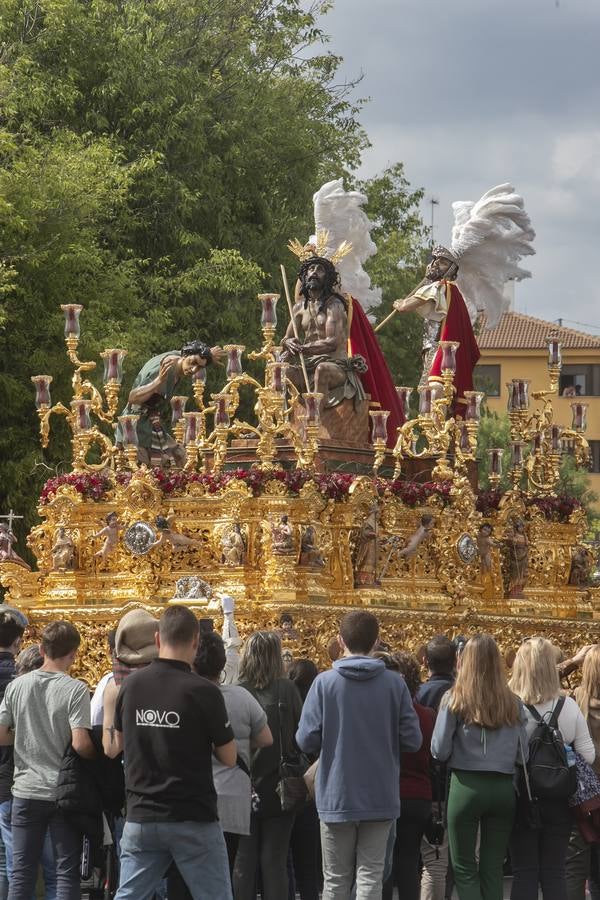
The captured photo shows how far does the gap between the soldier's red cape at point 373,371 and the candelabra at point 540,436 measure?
1.57 m

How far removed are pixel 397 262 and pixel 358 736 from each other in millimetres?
29947

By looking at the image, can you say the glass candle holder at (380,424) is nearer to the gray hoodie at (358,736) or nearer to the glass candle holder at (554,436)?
the glass candle holder at (554,436)

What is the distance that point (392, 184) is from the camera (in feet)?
136

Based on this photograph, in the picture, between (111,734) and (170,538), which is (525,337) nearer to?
(170,538)

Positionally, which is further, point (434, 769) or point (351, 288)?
point (351, 288)

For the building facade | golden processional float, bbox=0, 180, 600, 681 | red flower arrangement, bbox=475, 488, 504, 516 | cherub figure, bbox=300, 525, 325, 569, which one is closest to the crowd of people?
golden processional float, bbox=0, 180, 600, 681

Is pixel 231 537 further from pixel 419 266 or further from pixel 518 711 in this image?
pixel 419 266

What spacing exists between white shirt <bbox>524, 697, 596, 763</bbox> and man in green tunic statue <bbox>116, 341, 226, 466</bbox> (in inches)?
465

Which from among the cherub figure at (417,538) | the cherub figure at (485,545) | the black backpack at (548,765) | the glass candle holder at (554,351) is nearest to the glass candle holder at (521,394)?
the glass candle holder at (554,351)

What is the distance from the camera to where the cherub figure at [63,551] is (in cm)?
2164

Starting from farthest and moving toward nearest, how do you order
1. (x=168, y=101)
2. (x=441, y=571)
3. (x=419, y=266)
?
(x=419, y=266) → (x=168, y=101) → (x=441, y=571)

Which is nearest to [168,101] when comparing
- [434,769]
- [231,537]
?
[231,537]

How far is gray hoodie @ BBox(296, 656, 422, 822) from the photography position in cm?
999

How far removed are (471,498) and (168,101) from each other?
13.4m
